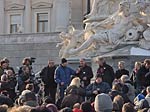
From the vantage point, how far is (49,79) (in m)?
18.7

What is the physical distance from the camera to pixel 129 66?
2159 cm

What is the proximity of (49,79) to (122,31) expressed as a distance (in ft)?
18.3

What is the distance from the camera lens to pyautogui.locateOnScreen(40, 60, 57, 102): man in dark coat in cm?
1863

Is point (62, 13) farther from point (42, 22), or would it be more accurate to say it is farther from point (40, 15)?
point (40, 15)

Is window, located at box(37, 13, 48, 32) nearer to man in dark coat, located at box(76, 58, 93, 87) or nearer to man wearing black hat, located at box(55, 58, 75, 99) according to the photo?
man in dark coat, located at box(76, 58, 93, 87)

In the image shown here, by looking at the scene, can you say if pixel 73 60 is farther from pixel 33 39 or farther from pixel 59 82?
pixel 33 39

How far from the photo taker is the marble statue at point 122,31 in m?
23.1

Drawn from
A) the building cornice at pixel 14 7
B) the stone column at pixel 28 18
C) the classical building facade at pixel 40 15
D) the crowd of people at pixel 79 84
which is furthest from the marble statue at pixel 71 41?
the building cornice at pixel 14 7

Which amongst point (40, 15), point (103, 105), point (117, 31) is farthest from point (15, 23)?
point (103, 105)

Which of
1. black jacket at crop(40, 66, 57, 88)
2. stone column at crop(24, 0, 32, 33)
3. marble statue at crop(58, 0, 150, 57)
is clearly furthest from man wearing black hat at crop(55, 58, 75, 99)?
stone column at crop(24, 0, 32, 33)

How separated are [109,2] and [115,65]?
538 centimetres

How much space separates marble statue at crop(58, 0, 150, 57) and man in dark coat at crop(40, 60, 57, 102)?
4994 mm

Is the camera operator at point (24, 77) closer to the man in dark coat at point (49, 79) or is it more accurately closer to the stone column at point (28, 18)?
the man in dark coat at point (49, 79)

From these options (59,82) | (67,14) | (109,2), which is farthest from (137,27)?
(67,14)
